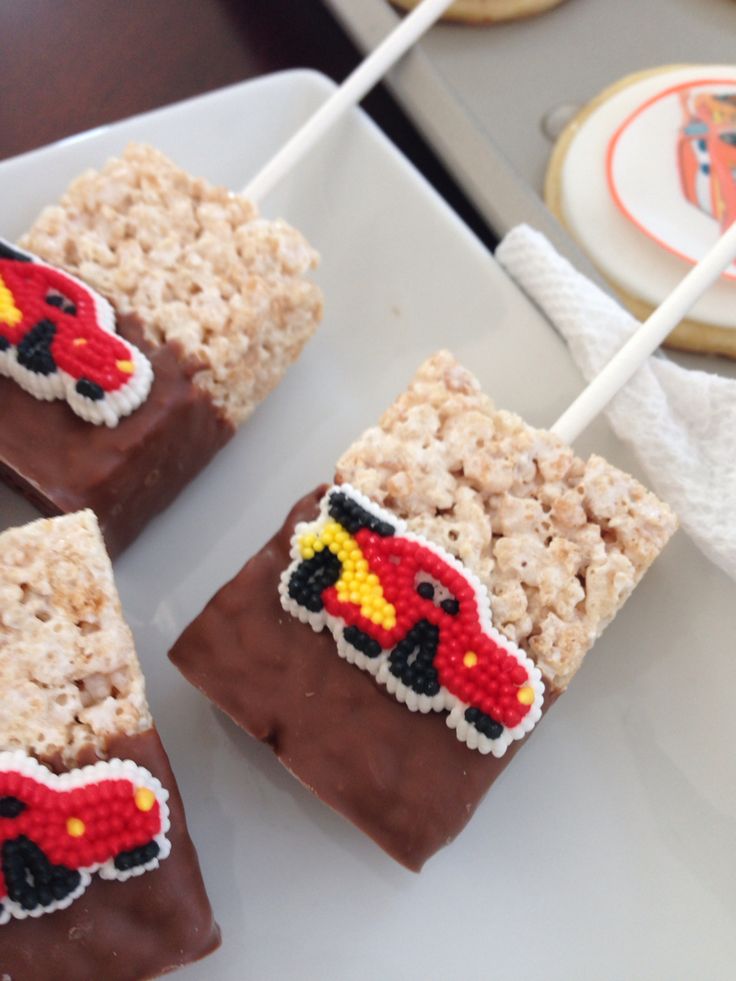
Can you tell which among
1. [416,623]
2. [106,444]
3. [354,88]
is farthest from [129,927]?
[354,88]

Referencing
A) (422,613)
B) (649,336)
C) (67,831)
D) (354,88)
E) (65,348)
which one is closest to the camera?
(67,831)

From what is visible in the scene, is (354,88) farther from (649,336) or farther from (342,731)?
(342,731)

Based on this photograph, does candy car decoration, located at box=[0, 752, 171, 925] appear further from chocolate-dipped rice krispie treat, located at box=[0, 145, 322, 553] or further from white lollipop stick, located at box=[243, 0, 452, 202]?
white lollipop stick, located at box=[243, 0, 452, 202]

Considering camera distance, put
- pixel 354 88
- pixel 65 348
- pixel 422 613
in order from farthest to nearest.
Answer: pixel 354 88 → pixel 65 348 → pixel 422 613

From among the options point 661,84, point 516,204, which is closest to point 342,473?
point 516,204

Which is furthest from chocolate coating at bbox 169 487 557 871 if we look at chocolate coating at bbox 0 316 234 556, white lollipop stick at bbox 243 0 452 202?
white lollipop stick at bbox 243 0 452 202

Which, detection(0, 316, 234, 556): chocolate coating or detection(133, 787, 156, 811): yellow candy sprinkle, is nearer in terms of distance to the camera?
detection(133, 787, 156, 811): yellow candy sprinkle

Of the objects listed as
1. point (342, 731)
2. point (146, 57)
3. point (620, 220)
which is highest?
point (620, 220)

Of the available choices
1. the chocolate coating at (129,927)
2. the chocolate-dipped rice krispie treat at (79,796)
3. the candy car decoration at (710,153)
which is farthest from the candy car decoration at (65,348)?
the candy car decoration at (710,153)
